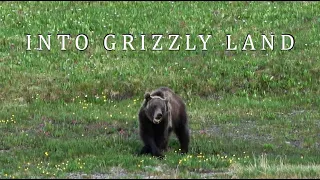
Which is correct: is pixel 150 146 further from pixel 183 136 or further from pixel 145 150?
pixel 183 136

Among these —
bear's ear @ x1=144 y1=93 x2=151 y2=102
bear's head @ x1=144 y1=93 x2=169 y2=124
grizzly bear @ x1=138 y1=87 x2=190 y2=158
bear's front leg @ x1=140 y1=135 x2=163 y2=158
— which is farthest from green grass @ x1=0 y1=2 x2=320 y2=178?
bear's ear @ x1=144 y1=93 x2=151 y2=102

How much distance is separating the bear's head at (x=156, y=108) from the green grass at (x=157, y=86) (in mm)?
872

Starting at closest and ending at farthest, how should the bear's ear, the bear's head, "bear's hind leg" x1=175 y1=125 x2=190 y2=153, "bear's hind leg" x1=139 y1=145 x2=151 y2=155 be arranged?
the bear's head, the bear's ear, "bear's hind leg" x1=139 y1=145 x2=151 y2=155, "bear's hind leg" x1=175 y1=125 x2=190 y2=153

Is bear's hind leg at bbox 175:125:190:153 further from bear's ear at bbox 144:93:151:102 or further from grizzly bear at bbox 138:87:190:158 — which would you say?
bear's ear at bbox 144:93:151:102

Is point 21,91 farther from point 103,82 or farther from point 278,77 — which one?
point 278,77

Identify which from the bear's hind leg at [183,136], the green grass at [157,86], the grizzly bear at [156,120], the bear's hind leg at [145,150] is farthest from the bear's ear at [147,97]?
the bear's hind leg at [183,136]

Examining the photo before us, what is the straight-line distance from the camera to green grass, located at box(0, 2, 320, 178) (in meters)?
15.8

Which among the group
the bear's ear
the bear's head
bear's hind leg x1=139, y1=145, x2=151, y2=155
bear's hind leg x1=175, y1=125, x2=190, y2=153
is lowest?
bear's hind leg x1=139, y1=145, x2=151, y2=155

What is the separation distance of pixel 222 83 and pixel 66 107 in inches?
223

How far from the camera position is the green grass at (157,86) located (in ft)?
51.7

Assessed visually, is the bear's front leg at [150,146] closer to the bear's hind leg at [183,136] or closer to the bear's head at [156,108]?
the bear's head at [156,108]

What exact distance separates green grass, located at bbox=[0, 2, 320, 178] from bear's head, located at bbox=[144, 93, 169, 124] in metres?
0.87

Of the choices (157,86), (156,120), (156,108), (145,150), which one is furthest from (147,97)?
(157,86)

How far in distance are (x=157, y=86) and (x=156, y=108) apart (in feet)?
29.8
